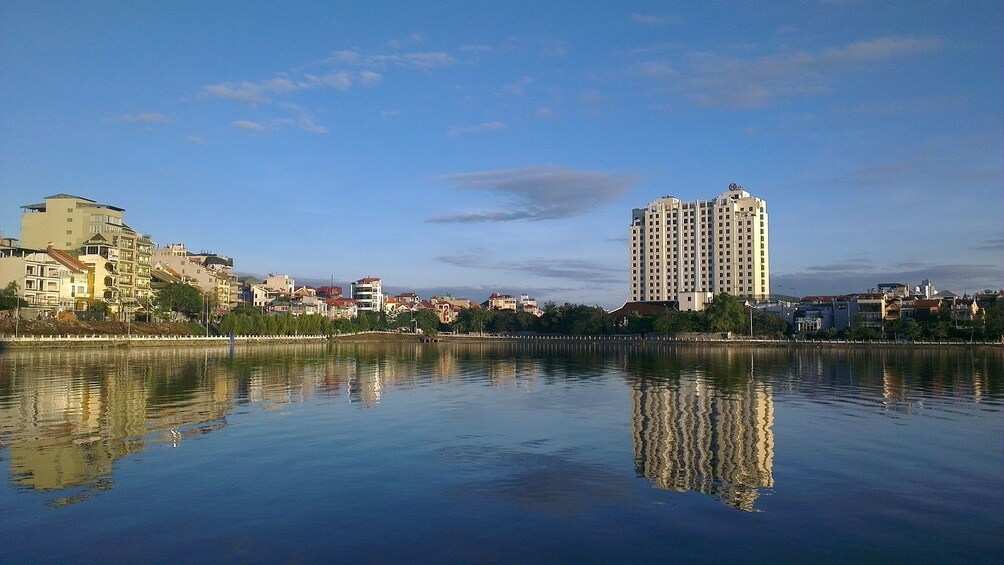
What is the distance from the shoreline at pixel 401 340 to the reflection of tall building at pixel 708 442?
63485mm

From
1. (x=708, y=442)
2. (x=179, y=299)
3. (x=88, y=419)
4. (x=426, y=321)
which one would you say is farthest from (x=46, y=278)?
(x=708, y=442)

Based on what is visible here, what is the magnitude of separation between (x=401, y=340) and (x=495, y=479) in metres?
120

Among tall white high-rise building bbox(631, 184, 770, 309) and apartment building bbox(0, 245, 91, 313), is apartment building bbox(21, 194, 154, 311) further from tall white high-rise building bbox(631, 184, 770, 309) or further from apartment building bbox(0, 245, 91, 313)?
tall white high-rise building bbox(631, 184, 770, 309)

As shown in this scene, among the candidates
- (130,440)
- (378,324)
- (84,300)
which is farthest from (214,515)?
(378,324)

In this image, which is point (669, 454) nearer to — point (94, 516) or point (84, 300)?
point (94, 516)

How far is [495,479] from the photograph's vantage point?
14289 millimetres

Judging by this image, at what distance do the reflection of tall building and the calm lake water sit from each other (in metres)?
0.10

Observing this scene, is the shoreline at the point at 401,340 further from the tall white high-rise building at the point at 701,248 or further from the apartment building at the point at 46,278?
the tall white high-rise building at the point at 701,248

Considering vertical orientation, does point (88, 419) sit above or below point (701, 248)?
below

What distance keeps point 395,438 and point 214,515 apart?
7706 mm

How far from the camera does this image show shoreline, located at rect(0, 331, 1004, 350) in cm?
7100

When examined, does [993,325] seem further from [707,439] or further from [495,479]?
[495,479]

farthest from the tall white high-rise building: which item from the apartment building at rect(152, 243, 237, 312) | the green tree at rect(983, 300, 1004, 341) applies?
the apartment building at rect(152, 243, 237, 312)

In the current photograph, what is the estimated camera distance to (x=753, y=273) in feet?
522
